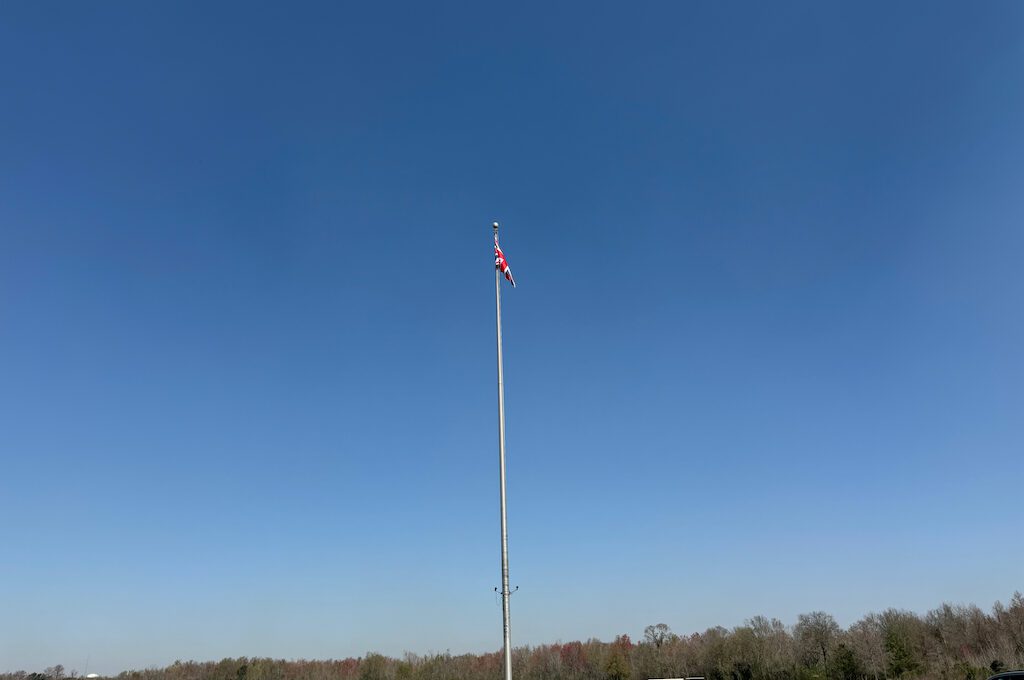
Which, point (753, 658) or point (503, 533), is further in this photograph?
point (753, 658)

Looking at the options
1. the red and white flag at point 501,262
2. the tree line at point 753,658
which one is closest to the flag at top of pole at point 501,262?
the red and white flag at point 501,262

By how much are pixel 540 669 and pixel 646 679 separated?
24.4 meters

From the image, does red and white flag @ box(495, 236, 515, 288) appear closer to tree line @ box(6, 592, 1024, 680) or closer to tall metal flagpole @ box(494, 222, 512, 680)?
tall metal flagpole @ box(494, 222, 512, 680)

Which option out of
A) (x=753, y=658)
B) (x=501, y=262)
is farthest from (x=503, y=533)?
(x=753, y=658)

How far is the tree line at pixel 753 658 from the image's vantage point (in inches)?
3629

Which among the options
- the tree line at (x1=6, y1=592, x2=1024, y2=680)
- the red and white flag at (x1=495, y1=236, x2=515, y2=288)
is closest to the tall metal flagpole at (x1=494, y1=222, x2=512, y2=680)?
the red and white flag at (x1=495, y1=236, x2=515, y2=288)

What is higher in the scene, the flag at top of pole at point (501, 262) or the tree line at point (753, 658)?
the flag at top of pole at point (501, 262)

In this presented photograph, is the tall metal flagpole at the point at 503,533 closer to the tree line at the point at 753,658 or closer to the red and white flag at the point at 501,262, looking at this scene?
the red and white flag at the point at 501,262

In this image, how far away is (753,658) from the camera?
107 metres

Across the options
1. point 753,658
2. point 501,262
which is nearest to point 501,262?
point 501,262

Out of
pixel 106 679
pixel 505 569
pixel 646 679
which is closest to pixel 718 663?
pixel 646 679

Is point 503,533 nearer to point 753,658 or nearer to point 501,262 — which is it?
point 501,262

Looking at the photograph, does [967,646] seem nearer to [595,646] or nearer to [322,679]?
[595,646]

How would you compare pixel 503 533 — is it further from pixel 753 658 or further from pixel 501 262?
pixel 753 658
